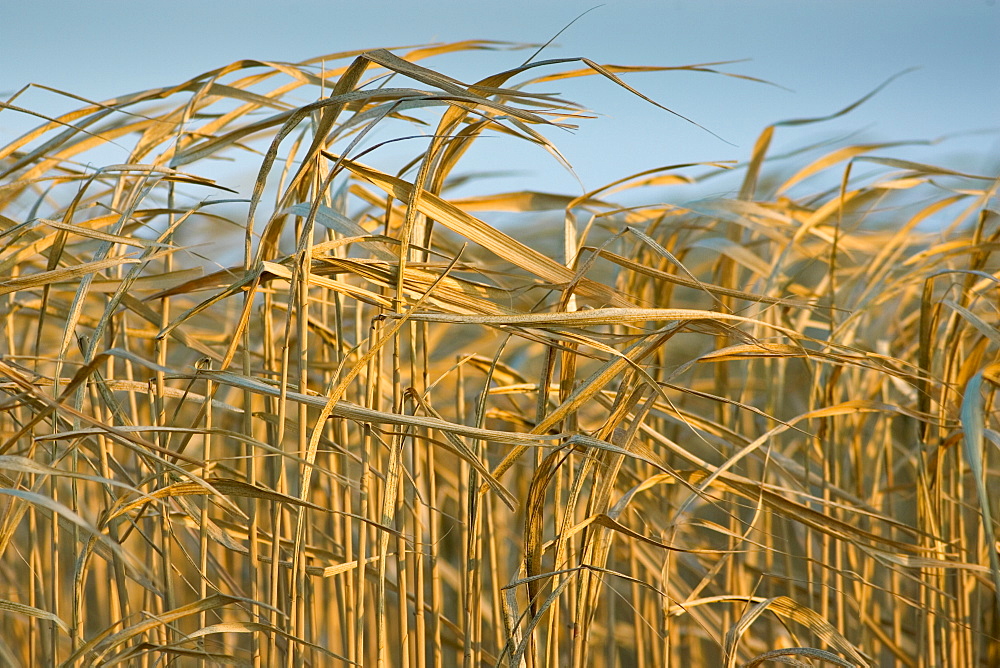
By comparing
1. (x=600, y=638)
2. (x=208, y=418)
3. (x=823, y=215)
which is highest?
(x=823, y=215)

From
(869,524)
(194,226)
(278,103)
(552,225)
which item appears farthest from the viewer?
(552,225)

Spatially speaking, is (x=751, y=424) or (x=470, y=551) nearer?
(x=470, y=551)

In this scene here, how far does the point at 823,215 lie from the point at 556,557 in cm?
37

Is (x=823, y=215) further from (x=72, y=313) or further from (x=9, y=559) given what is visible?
(x=9, y=559)

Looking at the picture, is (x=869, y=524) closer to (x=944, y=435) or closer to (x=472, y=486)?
(x=944, y=435)

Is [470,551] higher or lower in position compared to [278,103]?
lower

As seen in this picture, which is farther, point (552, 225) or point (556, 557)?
point (552, 225)


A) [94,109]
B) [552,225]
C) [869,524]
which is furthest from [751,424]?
[552,225]

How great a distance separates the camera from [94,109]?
1.51 feet

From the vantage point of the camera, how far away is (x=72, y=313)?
0.35 meters

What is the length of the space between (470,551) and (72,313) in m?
0.20

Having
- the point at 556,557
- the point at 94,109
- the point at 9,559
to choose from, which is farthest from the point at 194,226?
the point at 556,557

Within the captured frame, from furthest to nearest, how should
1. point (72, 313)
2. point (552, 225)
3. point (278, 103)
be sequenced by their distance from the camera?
1. point (552, 225)
2. point (278, 103)
3. point (72, 313)

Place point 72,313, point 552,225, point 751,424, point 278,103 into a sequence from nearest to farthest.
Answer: point 72,313
point 278,103
point 751,424
point 552,225
